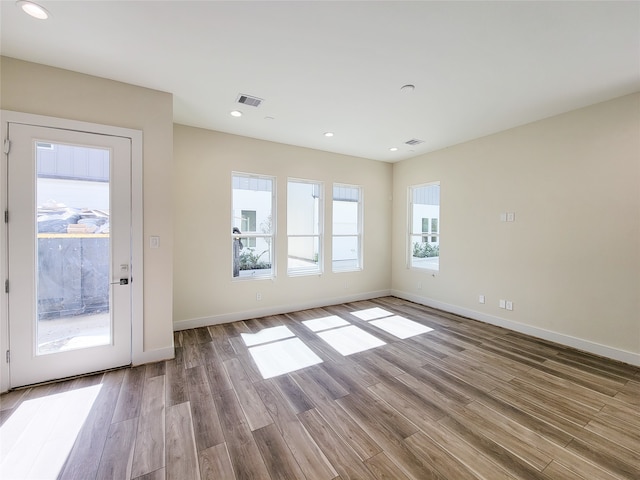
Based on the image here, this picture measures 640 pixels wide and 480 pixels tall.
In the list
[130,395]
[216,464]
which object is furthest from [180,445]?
[130,395]

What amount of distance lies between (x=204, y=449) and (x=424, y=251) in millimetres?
4773

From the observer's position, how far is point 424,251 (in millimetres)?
5418

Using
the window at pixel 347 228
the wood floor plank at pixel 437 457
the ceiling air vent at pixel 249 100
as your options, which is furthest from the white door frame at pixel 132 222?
the window at pixel 347 228

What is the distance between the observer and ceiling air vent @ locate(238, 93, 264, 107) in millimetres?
3030

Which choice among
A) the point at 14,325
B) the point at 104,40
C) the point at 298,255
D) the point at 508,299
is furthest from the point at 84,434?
the point at 508,299

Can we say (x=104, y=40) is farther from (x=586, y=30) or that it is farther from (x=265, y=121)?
(x=586, y=30)

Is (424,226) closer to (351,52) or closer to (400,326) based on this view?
(400,326)

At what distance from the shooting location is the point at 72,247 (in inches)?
102

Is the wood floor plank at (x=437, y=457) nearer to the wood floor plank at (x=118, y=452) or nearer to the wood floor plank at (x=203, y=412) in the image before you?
the wood floor plank at (x=203, y=412)

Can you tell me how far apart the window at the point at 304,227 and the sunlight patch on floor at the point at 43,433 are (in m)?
3.05

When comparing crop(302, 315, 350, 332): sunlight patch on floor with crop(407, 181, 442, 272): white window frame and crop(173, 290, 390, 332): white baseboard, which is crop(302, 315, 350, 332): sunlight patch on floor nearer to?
crop(173, 290, 390, 332): white baseboard

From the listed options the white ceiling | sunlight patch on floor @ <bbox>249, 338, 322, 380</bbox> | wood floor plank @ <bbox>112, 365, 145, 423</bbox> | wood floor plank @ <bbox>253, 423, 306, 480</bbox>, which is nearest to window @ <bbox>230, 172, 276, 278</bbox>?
the white ceiling

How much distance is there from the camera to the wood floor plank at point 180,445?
160 centimetres

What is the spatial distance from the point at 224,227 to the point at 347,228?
244 cm
